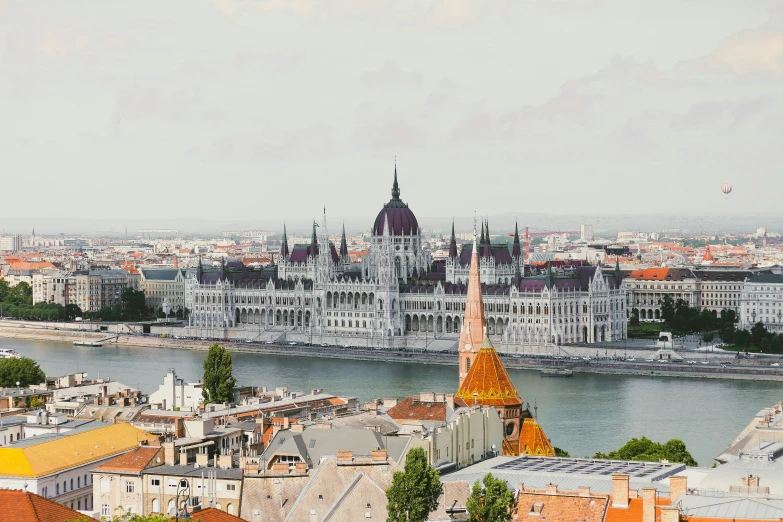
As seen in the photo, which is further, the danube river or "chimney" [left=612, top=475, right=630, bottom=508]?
the danube river

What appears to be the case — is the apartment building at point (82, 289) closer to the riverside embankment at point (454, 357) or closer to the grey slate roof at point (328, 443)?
the riverside embankment at point (454, 357)

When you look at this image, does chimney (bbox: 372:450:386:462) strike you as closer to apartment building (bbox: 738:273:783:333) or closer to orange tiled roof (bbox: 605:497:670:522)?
orange tiled roof (bbox: 605:497:670:522)

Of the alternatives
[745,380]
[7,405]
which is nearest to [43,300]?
[745,380]

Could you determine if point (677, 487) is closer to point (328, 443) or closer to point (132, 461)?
point (328, 443)

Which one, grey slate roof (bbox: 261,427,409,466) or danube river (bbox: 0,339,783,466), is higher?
grey slate roof (bbox: 261,427,409,466)

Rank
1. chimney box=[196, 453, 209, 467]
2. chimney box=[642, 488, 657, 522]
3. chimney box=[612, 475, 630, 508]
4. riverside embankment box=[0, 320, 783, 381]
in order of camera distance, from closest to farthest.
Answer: chimney box=[642, 488, 657, 522]
chimney box=[612, 475, 630, 508]
chimney box=[196, 453, 209, 467]
riverside embankment box=[0, 320, 783, 381]

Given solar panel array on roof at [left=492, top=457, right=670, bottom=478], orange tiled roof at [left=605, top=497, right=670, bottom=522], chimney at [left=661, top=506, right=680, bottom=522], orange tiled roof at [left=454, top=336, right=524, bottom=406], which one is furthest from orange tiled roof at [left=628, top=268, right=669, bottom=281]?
chimney at [left=661, top=506, right=680, bottom=522]
